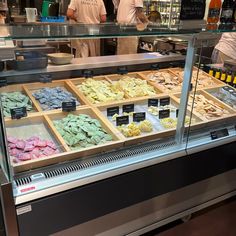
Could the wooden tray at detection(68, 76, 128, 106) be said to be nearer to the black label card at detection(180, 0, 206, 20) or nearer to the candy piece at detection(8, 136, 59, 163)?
the candy piece at detection(8, 136, 59, 163)

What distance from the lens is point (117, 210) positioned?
1.47 metres

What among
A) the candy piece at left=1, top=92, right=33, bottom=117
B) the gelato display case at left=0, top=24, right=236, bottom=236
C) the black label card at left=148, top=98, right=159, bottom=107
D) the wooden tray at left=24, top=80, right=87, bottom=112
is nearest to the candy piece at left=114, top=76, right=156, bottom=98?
the gelato display case at left=0, top=24, right=236, bottom=236

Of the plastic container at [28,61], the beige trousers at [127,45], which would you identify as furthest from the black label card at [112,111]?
the beige trousers at [127,45]

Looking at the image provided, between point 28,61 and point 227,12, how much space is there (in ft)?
4.91

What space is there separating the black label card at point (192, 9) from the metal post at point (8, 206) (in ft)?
4.10

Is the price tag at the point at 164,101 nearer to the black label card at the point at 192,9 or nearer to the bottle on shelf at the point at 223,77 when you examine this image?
the black label card at the point at 192,9

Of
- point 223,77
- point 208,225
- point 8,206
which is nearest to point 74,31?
point 8,206

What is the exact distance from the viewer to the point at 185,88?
1.54 metres

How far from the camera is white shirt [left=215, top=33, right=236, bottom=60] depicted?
258cm

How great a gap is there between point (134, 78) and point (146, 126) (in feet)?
2.66

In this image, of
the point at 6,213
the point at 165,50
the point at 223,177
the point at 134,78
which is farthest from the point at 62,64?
the point at 223,177

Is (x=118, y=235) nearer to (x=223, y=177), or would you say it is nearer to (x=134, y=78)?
(x=223, y=177)

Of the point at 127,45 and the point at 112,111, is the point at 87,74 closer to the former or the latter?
the point at 112,111

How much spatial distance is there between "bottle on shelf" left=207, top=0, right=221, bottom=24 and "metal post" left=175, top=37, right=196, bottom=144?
440 millimetres
